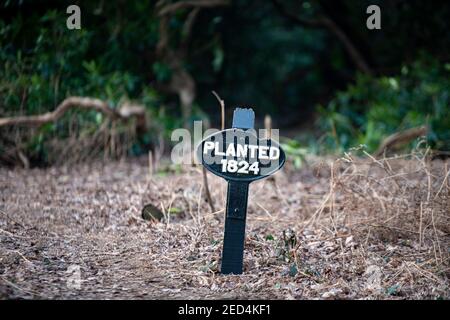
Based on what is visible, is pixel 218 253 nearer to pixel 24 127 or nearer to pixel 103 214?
pixel 103 214

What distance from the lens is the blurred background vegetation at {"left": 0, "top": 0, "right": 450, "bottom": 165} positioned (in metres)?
6.99

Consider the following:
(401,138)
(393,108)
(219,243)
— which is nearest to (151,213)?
(219,243)

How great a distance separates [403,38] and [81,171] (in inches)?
241

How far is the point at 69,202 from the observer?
533 centimetres

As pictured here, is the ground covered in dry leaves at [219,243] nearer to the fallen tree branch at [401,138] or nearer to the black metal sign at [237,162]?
the black metal sign at [237,162]

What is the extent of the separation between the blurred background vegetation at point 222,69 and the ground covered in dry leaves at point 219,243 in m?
1.55

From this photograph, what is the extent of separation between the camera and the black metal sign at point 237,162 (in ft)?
11.6

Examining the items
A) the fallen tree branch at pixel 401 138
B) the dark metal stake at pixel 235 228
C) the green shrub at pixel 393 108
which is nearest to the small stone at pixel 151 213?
the dark metal stake at pixel 235 228

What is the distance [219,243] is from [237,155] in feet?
2.69

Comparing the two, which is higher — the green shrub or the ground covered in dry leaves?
the green shrub

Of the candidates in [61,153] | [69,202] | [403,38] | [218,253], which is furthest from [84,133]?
[403,38]

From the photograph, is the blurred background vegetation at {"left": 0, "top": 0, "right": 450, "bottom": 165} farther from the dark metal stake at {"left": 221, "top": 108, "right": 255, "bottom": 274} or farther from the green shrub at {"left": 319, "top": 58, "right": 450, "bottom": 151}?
the dark metal stake at {"left": 221, "top": 108, "right": 255, "bottom": 274}

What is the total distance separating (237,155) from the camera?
355 centimetres

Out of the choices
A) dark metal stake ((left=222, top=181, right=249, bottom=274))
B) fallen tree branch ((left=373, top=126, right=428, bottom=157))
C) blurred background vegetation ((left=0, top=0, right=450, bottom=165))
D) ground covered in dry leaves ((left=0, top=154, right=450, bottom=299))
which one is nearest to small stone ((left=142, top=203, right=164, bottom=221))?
ground covered in dry leaves ((left=0, top=154, right=450, bottom=299))
